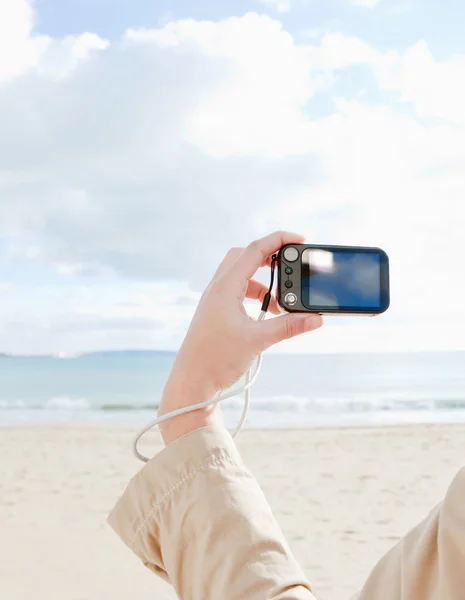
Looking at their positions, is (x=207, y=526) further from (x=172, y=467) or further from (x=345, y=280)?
(x=345, y=280)

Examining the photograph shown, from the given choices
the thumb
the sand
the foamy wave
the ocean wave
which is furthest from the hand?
the foamy wave

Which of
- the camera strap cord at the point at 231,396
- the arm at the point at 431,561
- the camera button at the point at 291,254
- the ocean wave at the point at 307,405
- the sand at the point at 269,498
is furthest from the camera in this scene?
the ocean wave at the point at 307,405

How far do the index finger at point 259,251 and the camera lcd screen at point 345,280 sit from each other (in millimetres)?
137

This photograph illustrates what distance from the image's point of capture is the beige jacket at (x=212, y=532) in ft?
2.30

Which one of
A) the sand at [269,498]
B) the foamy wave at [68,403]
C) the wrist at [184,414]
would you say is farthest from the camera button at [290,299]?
the foamy wave at [68,403]

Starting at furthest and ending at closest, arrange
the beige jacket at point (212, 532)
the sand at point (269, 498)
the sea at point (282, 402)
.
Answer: the sea at point (282, 402) → the sand at point (269, 498) → the beige jacket at point (212, 532)

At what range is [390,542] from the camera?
4.66 meters

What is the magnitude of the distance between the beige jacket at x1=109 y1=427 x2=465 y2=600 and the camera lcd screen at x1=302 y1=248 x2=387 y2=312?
1.30ft

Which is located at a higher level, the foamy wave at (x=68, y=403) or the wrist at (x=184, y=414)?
the wrist at (x=184, y=414)

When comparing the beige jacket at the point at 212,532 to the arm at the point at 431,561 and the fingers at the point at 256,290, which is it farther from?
the fingers at the point at 256,290

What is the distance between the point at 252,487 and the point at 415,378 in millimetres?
27087

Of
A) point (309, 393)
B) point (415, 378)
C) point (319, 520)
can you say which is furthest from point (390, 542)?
point (415, 378)

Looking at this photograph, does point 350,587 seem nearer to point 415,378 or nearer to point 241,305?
point 241,305

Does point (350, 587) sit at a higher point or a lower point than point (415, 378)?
higher
